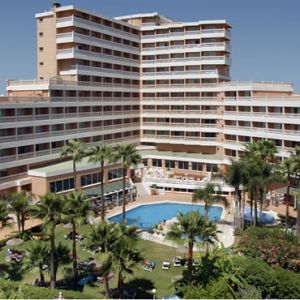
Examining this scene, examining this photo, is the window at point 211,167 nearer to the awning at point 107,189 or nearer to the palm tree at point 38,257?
the awning at point 107,189

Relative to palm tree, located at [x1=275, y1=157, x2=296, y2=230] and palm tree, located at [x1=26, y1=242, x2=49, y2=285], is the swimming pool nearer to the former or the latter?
palm tree, located at [x1=275, y1=157, x2=296, y2=230]

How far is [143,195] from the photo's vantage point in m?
69.3

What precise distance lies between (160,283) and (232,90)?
46601mm

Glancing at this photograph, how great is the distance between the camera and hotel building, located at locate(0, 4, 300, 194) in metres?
61.0

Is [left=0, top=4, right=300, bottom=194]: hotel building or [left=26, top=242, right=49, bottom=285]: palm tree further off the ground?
[left=0, top=4, right=300, bottom=194]: hotel building

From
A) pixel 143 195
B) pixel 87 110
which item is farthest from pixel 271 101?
pixel 87 110

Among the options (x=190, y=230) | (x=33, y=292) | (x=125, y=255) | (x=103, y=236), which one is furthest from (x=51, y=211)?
(x=190, y=230)

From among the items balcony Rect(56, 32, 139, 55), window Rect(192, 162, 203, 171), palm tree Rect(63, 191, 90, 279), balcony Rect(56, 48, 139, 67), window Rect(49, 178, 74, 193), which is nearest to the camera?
palm tree Rect(63, 191, 90, 279)

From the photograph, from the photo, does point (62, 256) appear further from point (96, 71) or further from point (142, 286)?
point (96, 71)

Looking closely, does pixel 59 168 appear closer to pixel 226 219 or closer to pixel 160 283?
pixel 226 219

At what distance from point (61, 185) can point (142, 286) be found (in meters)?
28.6

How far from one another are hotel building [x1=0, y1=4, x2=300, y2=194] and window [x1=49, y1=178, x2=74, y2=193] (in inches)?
6.7

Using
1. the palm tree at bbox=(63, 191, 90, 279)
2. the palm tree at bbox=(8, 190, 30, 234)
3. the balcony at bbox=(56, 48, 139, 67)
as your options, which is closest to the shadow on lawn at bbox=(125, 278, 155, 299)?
the palm tree at bbox=(63, 191, 90, 279)

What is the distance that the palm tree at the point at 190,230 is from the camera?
3067 centimetres
